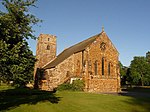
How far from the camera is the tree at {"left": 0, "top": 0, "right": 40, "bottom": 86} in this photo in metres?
13.0

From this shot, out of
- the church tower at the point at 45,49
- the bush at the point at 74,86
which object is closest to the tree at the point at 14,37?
the bush at the point at 74,86

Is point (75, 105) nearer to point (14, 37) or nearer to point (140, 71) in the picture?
point (14, 37)

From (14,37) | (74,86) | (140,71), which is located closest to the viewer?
(14,37)

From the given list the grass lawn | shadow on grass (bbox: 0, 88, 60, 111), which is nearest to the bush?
shadow on grass (bbox: 0, 88, 60, 111)

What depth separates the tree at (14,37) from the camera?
42.6 ft

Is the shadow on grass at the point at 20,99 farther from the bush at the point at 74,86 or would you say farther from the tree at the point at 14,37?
the bush at the point at 74,86

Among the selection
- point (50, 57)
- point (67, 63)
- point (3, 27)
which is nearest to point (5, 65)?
point (3, 27)

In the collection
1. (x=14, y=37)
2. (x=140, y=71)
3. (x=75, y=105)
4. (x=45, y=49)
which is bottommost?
(x=75, y=105)

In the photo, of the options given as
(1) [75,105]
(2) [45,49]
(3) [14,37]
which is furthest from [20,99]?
(2) [45,49]

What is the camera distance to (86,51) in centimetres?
3834

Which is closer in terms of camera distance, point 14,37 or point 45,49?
point 14,37

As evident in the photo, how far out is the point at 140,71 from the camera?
82312 mm

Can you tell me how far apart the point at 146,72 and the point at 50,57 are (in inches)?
1864

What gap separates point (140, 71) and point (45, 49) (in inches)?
1880
